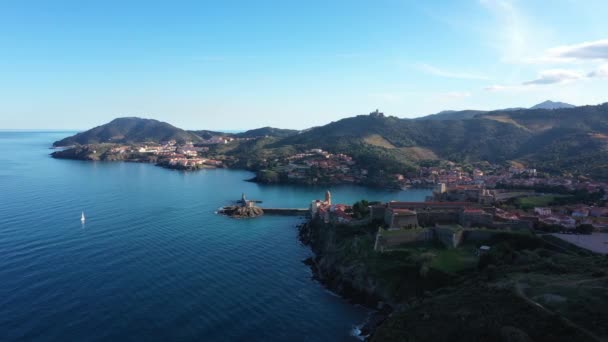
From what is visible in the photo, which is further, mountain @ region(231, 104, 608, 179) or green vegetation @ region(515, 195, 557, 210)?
mountain @ region(231, 104, 608, 179)

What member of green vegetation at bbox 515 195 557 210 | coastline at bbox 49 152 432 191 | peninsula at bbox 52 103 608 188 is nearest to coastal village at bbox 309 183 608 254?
green vegetation at bbox 515 195 557 210

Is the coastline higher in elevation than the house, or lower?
lower

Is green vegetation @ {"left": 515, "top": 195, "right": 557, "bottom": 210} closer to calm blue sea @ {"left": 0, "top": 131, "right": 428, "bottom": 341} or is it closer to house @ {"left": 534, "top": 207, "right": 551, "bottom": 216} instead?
house @ {"left": 534, "top": 207, "right": 551, "bottom": 216}

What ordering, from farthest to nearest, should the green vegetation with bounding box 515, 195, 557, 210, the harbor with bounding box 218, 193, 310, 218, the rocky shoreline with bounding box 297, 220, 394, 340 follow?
the harbor with bounding box 218, 193, 310, 218 < the green vegetation with bounding box 515, 195, 557, 210 < the rocky shoreline with bounding box 297, 220, 394, 340

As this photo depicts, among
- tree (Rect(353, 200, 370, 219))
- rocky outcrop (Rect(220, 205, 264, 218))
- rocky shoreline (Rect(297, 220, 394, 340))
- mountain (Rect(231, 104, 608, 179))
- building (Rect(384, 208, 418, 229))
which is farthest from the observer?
mountain (Rect(231, 104, 608, 179))

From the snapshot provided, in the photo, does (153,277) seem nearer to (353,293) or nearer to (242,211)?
(353,293)

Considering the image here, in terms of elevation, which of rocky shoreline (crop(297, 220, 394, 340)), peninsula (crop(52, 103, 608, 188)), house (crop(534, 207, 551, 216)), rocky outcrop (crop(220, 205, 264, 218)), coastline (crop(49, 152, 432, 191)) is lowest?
rocky shoreline (crop(297, 220, 394, 340))

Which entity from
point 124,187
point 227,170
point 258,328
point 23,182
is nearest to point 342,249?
point 258,328

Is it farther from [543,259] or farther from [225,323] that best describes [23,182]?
[543,259]
